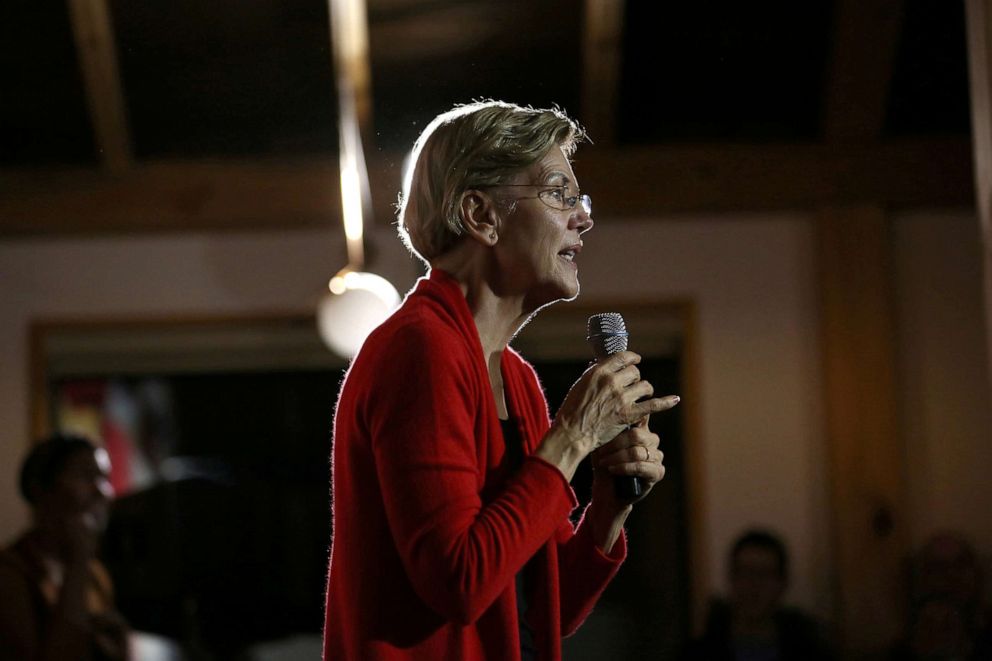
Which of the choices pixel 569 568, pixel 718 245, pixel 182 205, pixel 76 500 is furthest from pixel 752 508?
pixel 569 568

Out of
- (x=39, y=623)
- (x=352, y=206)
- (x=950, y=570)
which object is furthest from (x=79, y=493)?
(x=950, y=570)

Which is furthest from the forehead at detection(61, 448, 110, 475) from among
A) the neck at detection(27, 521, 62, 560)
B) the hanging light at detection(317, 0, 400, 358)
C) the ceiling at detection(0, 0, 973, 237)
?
the ceiling at detection(0, 0, 973, 237)

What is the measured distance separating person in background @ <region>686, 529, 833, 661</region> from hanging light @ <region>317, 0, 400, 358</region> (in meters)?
1.36

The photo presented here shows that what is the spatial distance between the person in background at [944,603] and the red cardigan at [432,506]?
9.07 feet

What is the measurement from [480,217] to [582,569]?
399 mm

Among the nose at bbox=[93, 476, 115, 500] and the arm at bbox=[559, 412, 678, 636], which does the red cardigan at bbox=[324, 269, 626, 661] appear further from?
the nose at bbox=[93, 476, 115, 500]

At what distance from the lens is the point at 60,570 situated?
302 centimetres

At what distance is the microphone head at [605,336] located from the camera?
1466 millimetres

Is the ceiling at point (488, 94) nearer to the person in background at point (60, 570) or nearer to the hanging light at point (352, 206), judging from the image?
the hanging light at point (352, 206)

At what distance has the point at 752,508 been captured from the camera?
5.05m

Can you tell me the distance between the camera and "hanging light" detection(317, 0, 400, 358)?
367 cm

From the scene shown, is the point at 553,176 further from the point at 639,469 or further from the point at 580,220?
the point at 639,469

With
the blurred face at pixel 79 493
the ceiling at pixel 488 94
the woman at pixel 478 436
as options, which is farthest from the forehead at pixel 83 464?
the woman at pixel 478 436

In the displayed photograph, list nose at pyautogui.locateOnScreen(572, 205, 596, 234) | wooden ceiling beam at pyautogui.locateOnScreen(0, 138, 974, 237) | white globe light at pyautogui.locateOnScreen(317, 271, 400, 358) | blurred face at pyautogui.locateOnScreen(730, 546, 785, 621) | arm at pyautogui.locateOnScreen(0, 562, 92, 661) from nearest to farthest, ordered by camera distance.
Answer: nose at pyautogui.locateOnScreen(572, 205, 596, 234), arm at pyautogui.locateOnScreen(0, 562, 92, 661), white globe light at pyautogui.locateOnScreen(317, 271, 400, 358), blurred face at pyautogui.locateOnScreen(730, 546, 785, 621), wooden ceiling beam at pyautogui.locateOnScreen(0, 138, 974, 237)
